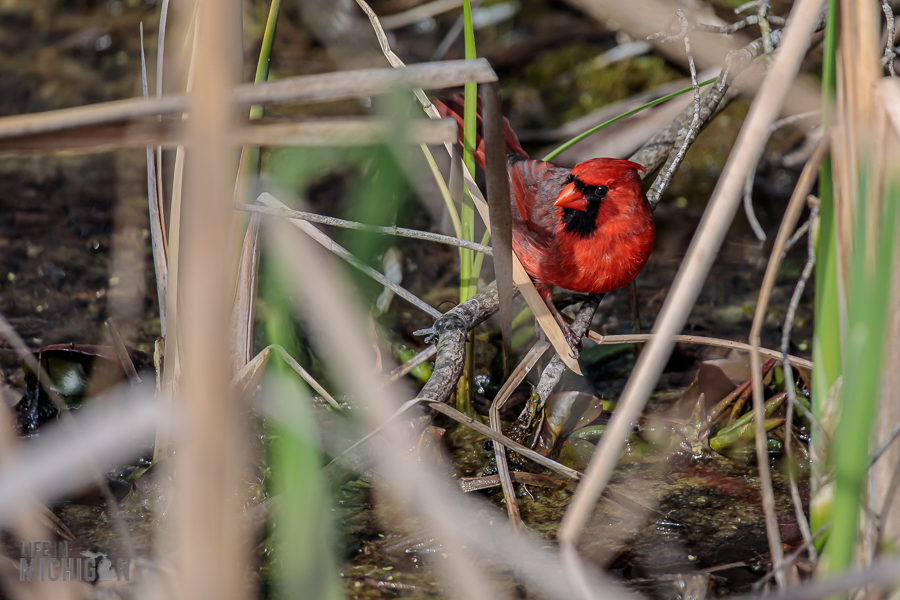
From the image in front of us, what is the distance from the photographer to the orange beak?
2410 millimetres

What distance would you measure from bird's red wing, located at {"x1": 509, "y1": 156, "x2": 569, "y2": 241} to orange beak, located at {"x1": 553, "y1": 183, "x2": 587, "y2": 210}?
2.9 inches

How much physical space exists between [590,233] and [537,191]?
41 cm

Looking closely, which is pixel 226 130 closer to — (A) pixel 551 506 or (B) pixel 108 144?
(B) pixel 108 144

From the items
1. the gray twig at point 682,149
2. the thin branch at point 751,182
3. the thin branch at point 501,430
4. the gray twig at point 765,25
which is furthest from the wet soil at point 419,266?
the gray twig at point 765,25

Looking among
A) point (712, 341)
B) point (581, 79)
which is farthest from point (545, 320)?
point (581, 79)

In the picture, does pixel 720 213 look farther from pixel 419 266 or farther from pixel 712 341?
pixel 419 266

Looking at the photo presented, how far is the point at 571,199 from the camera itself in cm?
242

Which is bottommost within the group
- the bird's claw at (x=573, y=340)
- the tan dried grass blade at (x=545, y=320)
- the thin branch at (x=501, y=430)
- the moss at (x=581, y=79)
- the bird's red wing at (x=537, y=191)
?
the thin branch at (x=501, y=430)

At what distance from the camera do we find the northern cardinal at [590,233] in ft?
7.43

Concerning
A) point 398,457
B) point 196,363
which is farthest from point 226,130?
point 398,457

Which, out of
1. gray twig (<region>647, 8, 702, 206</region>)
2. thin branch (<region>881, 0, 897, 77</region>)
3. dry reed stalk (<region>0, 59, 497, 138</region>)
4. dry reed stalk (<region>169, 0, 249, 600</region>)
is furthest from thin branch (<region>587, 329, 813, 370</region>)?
dry reed stalk (<region>169, 0, 249, 600</region>)

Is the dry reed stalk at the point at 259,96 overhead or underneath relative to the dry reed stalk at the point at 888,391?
overhead

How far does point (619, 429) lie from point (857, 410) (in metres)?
0.32

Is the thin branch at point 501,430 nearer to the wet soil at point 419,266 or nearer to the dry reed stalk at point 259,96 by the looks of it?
the wet soil at point 419,266
